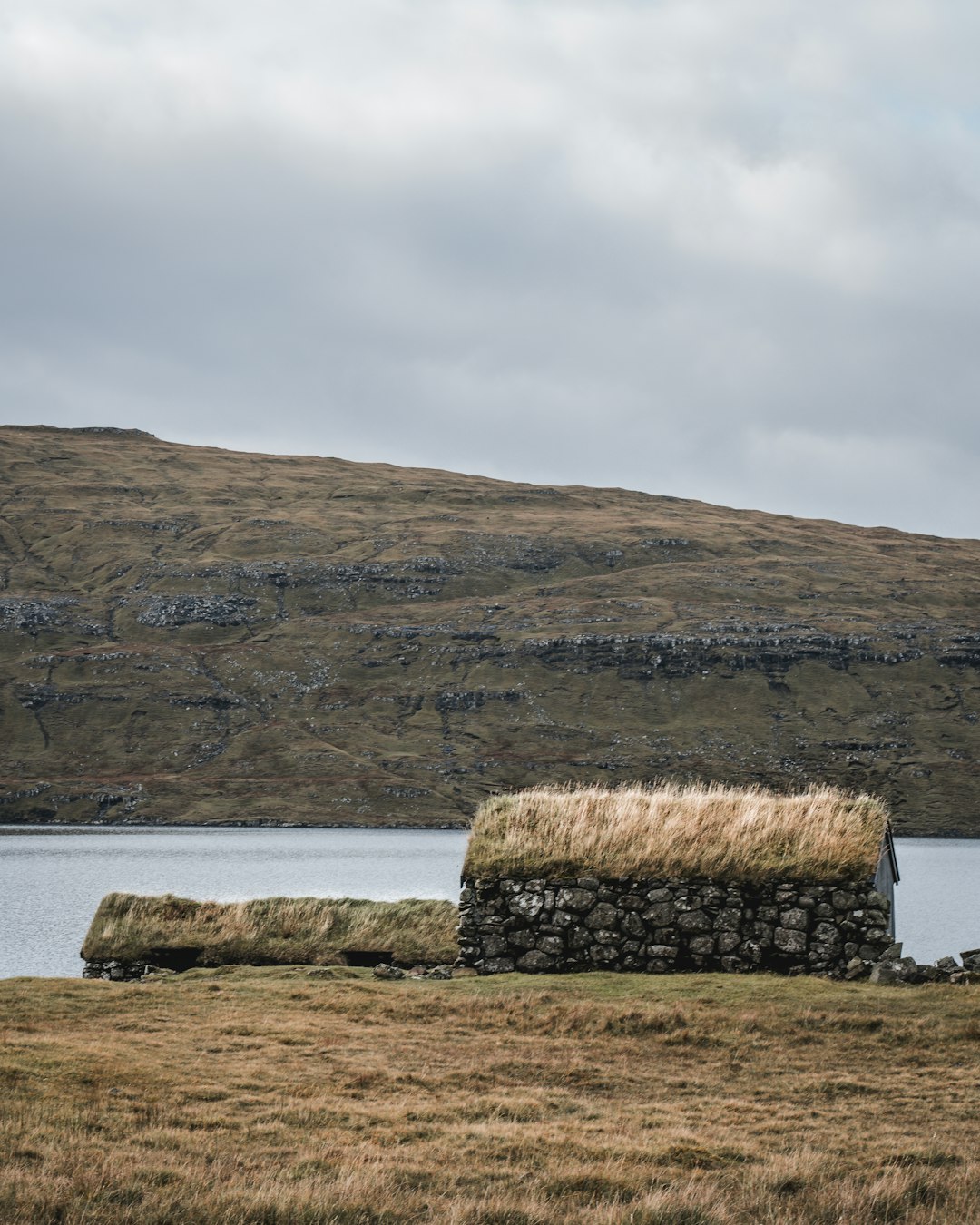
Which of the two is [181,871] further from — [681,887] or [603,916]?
[681,887]

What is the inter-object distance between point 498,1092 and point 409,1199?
15.6 feet

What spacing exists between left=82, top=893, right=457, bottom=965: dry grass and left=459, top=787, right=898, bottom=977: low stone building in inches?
155

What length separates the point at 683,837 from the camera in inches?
927

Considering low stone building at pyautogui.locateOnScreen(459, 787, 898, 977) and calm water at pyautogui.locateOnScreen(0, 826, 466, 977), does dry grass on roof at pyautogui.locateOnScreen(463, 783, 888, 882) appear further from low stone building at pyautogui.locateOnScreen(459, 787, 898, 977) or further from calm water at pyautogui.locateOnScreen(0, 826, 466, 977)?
calm water at pyautogui.locateOnScreen(0, 826, 466, 977)

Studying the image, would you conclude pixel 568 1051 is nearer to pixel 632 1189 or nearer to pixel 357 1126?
pixel 357 1126

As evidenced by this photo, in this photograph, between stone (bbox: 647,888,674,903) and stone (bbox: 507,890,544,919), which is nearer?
stone (bbox: 647,888,674,903)

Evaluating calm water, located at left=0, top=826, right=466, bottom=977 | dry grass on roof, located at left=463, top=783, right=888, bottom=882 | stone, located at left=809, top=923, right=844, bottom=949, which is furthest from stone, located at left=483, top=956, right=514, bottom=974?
calm water, located at left=0, top=826, right=466, bottom=977

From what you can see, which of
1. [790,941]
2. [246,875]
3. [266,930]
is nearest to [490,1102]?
[790,941]

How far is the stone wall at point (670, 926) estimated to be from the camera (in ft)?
73.0

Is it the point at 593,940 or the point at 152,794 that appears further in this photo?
the point at 152,794

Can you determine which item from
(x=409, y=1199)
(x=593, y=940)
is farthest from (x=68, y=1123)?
(x=593, y=940)

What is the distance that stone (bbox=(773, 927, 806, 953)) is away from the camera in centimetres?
2225

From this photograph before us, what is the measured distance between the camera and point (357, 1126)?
40.8 feet

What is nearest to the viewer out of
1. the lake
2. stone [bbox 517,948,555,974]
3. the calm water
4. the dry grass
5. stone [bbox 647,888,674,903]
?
stone [bbox 647,888,674,903]
